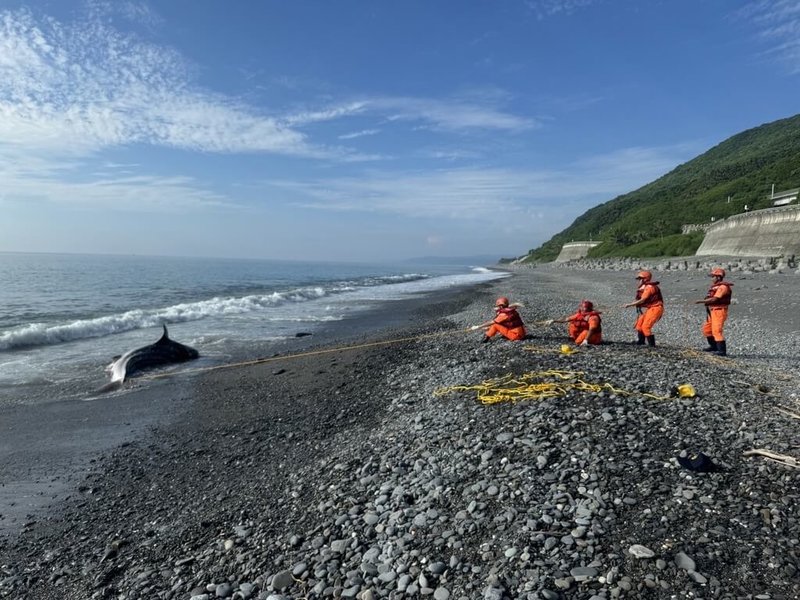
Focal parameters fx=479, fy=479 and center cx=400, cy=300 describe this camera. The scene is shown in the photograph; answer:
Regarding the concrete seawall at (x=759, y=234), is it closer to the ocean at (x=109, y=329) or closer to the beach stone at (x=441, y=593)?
→ the ocean at (x=109, y=329)

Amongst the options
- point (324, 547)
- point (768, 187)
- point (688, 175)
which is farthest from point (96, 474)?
point (688, 175)

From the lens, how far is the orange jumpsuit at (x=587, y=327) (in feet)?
37.8

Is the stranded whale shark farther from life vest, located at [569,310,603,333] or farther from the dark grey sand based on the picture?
life vest, located at [569,310,603,333]

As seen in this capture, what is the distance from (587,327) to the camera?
11.7 m

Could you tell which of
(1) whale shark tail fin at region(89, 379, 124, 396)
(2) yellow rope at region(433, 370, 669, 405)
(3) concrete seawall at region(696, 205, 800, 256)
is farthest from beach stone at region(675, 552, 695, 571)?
(3) concrete seawall at region(696, 205, 800, 256)

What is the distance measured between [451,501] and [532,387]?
3.42 metres

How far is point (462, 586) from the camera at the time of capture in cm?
372

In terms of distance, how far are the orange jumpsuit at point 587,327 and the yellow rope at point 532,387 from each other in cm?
328

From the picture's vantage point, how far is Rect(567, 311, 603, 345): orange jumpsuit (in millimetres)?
11516

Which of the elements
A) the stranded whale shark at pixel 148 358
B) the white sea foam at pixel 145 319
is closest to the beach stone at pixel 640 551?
the stranded whale shark at pixel 148 358

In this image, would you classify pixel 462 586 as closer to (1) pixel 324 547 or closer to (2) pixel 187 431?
(1) pixel 324 547

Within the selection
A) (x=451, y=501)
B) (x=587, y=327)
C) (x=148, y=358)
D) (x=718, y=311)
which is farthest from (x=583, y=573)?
(x=148, y=358)

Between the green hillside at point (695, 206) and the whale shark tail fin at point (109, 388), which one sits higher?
the green hillside at point (695, 206)

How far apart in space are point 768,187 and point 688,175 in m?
77.9
